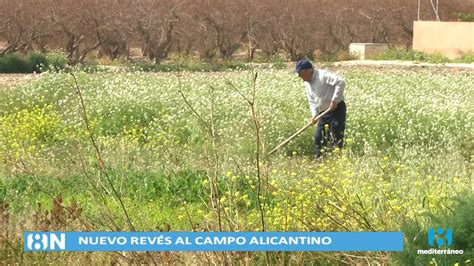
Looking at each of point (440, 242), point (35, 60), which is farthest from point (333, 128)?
point (35, 60)

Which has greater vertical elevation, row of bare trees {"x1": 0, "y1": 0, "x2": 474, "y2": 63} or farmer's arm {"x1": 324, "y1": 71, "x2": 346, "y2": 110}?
farmer's arm {"x1": 324, "y1": 71, "x2": 346, "y2": 110}

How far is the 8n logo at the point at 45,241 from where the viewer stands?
18.6 ft

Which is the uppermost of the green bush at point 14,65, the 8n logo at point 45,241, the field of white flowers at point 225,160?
the 8n logo at point 45,241

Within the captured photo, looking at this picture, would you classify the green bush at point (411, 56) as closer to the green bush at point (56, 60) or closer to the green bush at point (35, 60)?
the green bush at point (56, 60)

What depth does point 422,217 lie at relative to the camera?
234 inches

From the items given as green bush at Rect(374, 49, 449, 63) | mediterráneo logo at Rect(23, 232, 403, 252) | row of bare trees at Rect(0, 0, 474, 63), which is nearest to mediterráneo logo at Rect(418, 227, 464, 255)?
mediterráneo logo at Rect(23, 232, 403, 252)

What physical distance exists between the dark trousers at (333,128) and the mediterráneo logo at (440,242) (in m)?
5.27

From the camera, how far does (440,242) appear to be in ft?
17.0

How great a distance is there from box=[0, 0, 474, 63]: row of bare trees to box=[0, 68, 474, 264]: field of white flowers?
17.3 meters

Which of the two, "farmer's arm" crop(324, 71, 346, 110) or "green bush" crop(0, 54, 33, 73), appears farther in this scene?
"green bush" crop(0, 54, 33, 73)

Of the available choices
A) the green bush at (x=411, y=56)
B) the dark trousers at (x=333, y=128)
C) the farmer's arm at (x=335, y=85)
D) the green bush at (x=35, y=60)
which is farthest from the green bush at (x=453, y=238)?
the green bush at (x=411, y=56)

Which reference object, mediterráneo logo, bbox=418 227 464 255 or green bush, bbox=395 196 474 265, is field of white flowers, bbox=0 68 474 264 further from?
mediterráneo logo, bbox=418 227 464 255

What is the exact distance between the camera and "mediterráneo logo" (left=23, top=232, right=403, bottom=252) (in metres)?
5.30

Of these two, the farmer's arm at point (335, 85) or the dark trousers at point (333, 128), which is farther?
the dark trousers at point (333, 128)
